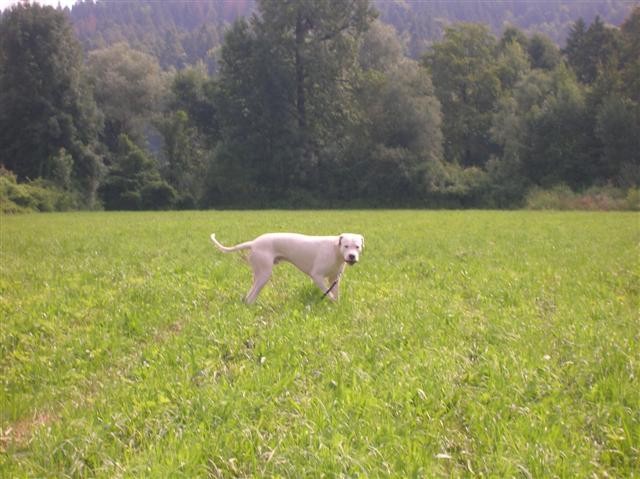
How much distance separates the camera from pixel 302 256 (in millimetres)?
7773

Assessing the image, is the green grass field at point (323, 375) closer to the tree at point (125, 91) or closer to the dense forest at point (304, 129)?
the dense forest at point (304, 129)

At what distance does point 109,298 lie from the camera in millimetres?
8305

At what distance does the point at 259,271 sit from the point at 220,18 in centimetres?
19020

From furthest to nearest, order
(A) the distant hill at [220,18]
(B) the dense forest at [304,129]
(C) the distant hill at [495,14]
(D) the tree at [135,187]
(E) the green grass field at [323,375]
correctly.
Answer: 1. (A) the distant hill at [220,18]
2. (C) the distant hill at [495,14]
3. (D) the tree at [135,187]
4. (B) the dense forest at [304,129]
5. (E) the green grass field at [323,375]

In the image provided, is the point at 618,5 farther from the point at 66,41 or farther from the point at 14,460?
the point at 14,460

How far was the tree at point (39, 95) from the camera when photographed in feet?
144

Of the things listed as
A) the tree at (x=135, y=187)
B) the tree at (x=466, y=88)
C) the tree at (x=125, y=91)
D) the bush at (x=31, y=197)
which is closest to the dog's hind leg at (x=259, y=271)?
the bush at (x=31, y=197)

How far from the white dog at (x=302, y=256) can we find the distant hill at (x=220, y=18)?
103 metres

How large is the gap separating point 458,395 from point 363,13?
47487 mm

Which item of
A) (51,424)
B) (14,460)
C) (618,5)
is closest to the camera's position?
(14,460)

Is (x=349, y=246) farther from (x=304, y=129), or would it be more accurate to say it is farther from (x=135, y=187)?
(x=304, y=129)

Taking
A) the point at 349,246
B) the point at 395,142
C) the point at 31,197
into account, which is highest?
the point at 395,142

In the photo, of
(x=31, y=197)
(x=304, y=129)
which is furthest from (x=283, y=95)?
(x=31, y=197)

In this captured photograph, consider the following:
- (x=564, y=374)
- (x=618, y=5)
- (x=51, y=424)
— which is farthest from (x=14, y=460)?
(x=618, y=5)
